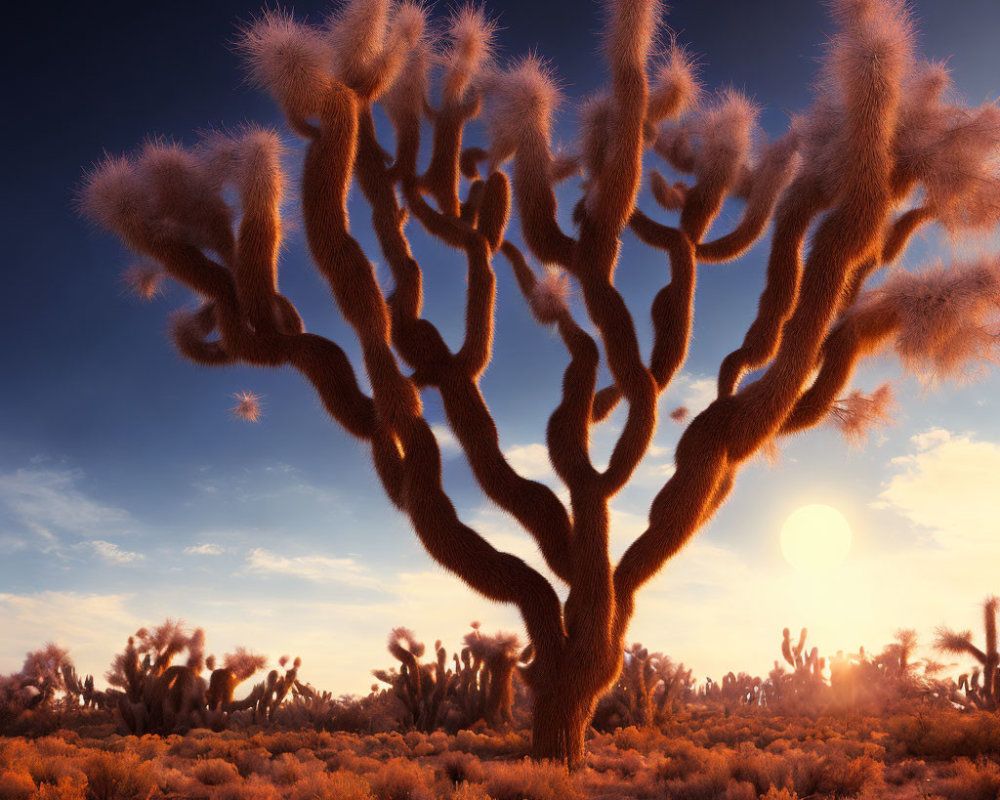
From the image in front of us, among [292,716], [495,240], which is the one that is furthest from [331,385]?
[292,716]

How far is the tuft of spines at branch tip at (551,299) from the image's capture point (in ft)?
37.0

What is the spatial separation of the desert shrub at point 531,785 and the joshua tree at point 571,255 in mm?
1787

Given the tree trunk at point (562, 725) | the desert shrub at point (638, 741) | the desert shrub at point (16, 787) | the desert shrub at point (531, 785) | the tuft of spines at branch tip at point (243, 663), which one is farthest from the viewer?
the tuft of spines at branch tip at point (243, 663)

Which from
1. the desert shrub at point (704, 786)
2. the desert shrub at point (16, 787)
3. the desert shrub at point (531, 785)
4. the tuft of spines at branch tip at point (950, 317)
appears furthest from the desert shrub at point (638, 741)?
the desert shrub at point (16, 787)

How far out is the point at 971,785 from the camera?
8.12 metres

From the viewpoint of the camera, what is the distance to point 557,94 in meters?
10.6

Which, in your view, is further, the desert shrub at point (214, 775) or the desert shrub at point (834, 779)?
the desert shrub at point (214, 775)

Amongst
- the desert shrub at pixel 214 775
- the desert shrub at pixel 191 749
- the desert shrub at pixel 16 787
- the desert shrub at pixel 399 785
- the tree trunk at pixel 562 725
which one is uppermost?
the tree trunk at pixel 562 725

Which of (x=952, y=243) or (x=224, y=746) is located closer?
(x=952, y=243)

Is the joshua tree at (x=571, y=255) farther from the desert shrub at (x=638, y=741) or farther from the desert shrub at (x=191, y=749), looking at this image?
the desert shrub at (x=191, y=749)

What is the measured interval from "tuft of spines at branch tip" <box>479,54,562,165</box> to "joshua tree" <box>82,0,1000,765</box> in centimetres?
→ 4

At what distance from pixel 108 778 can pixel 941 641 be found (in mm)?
24594

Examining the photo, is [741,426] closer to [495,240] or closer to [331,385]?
[495,240]

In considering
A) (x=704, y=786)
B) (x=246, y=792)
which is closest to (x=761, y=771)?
(x=704, y=786)
